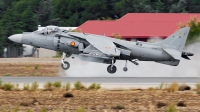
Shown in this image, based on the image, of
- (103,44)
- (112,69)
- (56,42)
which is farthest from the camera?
(56,42)

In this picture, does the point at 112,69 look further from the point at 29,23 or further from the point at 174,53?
the point at 29,23

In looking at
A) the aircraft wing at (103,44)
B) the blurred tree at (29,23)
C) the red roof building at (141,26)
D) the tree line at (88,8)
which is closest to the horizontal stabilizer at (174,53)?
the aircraft wing at (103,44)

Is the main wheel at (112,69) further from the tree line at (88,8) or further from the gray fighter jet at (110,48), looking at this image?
the tree line at (88,8)

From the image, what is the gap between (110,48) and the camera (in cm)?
3391

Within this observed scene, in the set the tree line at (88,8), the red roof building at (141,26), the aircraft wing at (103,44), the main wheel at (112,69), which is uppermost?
the tree line at (88,8)

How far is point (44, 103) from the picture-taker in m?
21.7

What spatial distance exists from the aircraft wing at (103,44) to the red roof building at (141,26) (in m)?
30.3

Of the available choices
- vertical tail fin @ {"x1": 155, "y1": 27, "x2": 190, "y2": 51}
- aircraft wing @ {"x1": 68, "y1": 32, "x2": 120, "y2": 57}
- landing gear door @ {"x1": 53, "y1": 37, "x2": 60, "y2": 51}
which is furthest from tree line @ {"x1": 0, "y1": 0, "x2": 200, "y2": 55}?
vertical tail fin @ {"x1": 155, "y1": 27, "x2": 190, "y2": 51}

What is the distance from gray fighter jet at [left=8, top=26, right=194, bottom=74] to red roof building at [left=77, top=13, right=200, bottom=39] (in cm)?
3021

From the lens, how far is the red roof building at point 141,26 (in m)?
66.6

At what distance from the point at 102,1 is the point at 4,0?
14707 mm

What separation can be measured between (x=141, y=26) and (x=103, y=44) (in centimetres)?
3525

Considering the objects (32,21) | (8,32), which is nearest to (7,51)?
(8,32)

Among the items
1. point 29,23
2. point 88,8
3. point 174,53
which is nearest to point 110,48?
point 174,53
